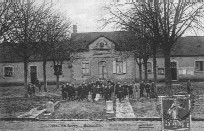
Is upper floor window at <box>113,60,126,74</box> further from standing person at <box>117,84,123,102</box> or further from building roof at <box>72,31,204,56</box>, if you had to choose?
standing person at <box>117,84,123,102</box>

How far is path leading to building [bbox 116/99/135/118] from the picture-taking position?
56.5ft

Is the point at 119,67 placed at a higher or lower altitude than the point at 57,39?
lower

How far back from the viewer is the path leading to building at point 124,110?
56.5ft

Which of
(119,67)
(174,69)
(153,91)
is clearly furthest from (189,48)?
(153,91)

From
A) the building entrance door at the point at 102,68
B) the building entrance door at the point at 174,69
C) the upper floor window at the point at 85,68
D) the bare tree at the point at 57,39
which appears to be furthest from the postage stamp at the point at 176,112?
the building entrance door at the point at 174,69

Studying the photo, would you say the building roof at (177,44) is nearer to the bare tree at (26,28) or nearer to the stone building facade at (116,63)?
the stone building facade at (116,63)

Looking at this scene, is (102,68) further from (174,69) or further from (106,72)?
(174,69)

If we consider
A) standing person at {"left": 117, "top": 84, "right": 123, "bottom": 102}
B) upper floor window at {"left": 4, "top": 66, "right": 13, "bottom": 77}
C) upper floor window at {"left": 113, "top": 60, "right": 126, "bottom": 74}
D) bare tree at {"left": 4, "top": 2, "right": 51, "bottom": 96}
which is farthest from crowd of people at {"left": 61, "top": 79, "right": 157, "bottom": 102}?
upper floor window at {"left": 4, "top": 66, "right": 13, "bottom": 77}

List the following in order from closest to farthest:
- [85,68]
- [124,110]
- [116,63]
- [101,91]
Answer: [124,110]
[101,91]
[116,63]
[85,68]

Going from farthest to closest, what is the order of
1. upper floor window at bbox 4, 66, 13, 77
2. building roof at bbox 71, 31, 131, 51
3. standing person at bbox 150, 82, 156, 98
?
1. upper floor window at bbox 4, 66, 13, 77
2. building roof at bbox 71, 31, 131, 51
3. standing person at bbox 150, 82, 156, 98

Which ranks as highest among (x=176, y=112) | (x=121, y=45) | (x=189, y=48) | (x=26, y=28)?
(x=26, y=28)

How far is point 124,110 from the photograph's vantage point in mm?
19109

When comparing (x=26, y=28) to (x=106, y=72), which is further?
(x=106, y=72)

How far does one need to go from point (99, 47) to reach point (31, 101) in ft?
53.8
